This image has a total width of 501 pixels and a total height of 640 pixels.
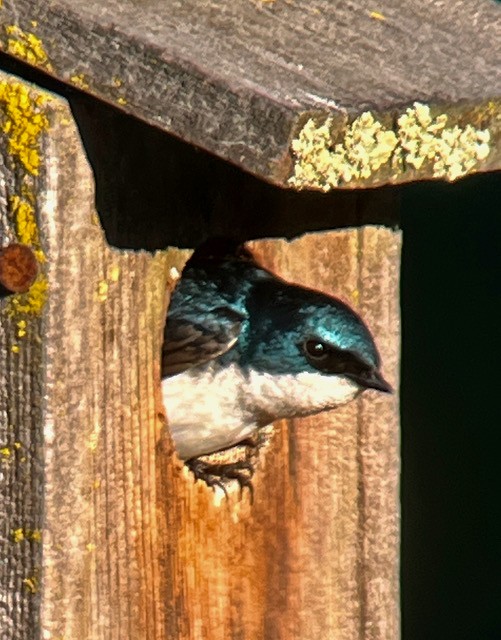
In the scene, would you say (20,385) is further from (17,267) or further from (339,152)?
(339,152)

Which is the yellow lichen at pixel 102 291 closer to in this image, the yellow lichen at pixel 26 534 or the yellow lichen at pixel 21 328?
the yellow lichen at pixel 21 328

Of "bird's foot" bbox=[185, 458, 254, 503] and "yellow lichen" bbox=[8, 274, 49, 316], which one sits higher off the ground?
"yellow lichen" bbox=[8, 274, 49, 316]

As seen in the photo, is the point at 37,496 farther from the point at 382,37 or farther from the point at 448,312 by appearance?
the point at 448,312

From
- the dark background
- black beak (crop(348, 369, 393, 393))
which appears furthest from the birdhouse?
the dark background

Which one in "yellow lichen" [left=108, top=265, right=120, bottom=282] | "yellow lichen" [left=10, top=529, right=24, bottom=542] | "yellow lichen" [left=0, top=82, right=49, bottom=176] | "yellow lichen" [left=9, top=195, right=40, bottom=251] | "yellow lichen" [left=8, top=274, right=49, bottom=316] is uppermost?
"yellow lichen" [left=0, top=82, right=49, bottom=176]

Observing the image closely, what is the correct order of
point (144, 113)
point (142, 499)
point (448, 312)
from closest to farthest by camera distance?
point (144, 113) → point (142, 499) → point (448, 312)

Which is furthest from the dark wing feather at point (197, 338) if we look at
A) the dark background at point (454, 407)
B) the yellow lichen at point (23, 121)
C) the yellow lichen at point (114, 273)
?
the dark background at point (454, 407)

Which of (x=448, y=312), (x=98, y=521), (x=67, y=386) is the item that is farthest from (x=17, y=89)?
(x=448, y=312)

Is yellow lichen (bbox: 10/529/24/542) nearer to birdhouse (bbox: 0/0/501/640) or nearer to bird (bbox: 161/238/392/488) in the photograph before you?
birdhouse (bbox: 0/0/501/640)

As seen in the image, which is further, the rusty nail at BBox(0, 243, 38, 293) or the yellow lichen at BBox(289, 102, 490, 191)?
the rusty nail at BBox(0, 243, 38, 293)
